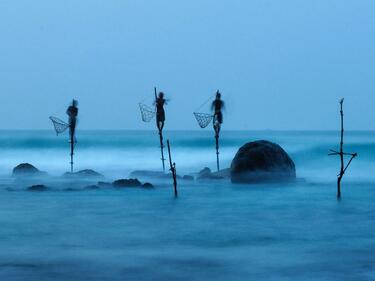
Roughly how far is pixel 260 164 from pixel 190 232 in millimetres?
14180

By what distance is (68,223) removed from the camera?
21.0m

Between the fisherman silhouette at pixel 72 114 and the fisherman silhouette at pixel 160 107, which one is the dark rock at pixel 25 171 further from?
the fisherman silhouette at pixel 160 107

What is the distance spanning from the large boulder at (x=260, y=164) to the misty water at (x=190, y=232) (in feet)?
3.32

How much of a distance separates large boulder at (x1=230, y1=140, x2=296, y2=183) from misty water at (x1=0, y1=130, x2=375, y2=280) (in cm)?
101

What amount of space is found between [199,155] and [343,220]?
54654 millimetres

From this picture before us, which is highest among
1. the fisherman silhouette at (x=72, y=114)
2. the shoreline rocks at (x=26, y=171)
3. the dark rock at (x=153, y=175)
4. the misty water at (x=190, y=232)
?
the fisherman silhouette at (x=72, y=114)

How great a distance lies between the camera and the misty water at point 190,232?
1383 cm

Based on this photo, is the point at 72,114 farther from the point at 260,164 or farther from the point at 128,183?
the point at 260,164

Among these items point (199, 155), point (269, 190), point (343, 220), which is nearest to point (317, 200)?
point (269, 190)

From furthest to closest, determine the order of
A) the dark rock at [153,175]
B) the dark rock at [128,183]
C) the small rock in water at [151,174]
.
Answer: the small rock in water at [151,174] → the dark rock at [153,175] → the dark rock at [128,183]

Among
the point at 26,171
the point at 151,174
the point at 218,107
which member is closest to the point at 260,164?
the point at 218,107

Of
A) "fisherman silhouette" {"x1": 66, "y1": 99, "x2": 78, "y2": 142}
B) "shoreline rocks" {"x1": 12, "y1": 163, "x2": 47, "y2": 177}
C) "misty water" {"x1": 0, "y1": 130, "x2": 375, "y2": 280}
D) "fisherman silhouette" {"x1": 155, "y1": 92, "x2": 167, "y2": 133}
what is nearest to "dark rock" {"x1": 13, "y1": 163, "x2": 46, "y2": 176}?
"shoreline rocks" {"x1": 12, "y1": 163, "x2": 47, "y2": 177}

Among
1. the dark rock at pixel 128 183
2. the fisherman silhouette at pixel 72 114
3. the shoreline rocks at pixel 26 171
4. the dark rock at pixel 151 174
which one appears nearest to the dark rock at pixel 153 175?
the dark rock at pixel 151 174

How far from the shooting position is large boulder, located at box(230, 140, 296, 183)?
33094 mm
